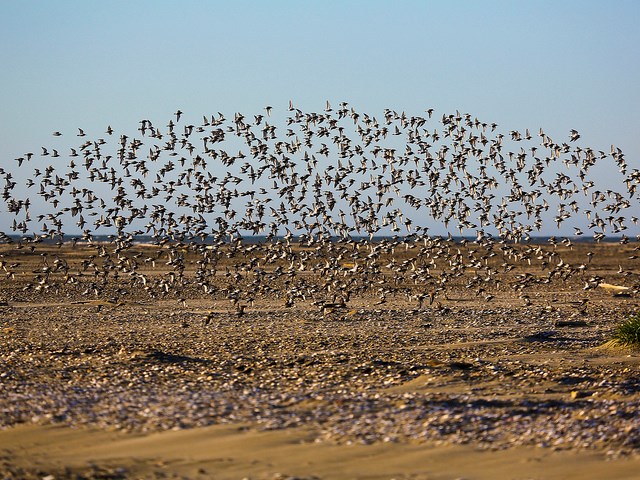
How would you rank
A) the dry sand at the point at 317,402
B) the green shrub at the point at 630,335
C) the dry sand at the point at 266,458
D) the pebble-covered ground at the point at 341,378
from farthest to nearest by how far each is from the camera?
1. the green shrub at the point at 630,335
2. the pebble-covered ground at the point at 341,378
3. the dry sand at the point at 317,402
4. the dry sand at the point at 266,458

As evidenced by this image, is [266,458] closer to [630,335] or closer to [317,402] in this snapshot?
[317,402]

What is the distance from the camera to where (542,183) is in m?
36.8

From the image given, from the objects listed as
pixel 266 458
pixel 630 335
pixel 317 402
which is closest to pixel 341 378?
pixel 317 402

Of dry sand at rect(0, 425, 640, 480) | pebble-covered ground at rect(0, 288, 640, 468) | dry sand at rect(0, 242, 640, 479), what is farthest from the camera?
pebble-covered ground at rect(0, 288, 640, 468)

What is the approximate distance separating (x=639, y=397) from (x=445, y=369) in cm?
429

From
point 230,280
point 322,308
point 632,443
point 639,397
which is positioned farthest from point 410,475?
point 230,280

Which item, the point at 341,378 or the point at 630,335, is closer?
the point at 341,378

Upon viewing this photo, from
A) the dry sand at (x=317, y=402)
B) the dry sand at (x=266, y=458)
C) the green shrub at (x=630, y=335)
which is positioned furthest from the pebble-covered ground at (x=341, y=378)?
the green shrub at (x=630, y=335)

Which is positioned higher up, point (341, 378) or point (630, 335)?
point (630, 335)

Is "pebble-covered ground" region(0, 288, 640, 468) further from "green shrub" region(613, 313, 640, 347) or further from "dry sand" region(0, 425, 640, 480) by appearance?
"green shrub" region(613, 313, 640, 347)

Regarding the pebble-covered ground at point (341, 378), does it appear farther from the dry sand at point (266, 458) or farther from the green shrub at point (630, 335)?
the green shrub at point (630, 335)

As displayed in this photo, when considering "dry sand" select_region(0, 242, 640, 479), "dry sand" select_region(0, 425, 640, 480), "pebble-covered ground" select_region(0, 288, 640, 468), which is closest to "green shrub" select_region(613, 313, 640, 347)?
"dry sand" select_region(0, 242, 640, 479)

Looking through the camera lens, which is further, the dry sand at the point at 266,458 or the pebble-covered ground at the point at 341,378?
the pebble-covered ground at the point at 341,378

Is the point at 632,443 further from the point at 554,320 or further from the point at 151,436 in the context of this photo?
the point at 554,320
